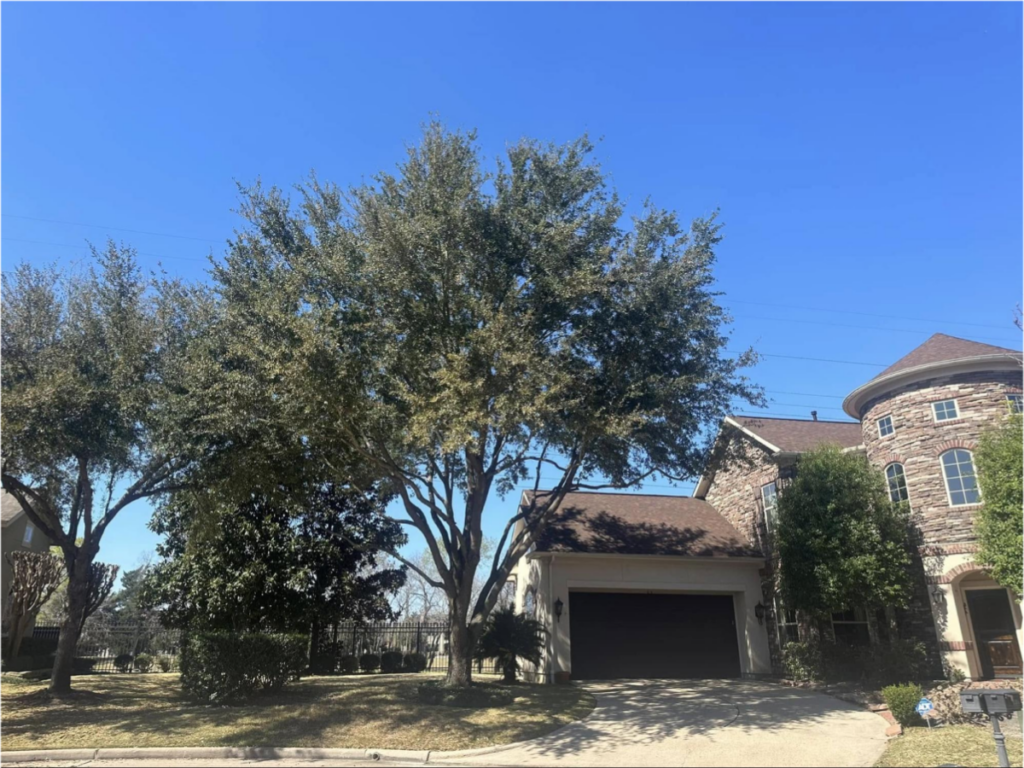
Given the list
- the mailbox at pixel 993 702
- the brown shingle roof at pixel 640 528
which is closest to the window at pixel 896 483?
the brown shingle roof at pixel 640 528

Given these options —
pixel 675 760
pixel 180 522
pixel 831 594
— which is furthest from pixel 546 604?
pixel 180 522

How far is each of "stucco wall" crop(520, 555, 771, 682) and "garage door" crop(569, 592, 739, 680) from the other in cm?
60

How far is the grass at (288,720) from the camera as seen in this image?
11406 mm

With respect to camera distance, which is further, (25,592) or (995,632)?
(25,592)

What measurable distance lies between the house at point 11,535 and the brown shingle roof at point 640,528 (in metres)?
23.9

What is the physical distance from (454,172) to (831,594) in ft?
47.4

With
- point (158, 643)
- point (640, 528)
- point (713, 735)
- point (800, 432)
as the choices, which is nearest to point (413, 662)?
point (640, 528)

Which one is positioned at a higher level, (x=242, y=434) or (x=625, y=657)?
(x=242, y=434)

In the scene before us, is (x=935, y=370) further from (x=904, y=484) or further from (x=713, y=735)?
(x=713, y=735)

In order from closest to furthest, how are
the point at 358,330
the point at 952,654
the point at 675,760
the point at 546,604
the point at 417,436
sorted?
the point at 675,760
the point at 417,436
the point at 358,330
the point at 952,654
the point at 546,604

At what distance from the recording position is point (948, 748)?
32.6 feet

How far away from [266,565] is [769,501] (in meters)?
16.2

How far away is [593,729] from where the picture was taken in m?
12.3

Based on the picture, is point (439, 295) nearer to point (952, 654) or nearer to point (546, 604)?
point (546, 604)
